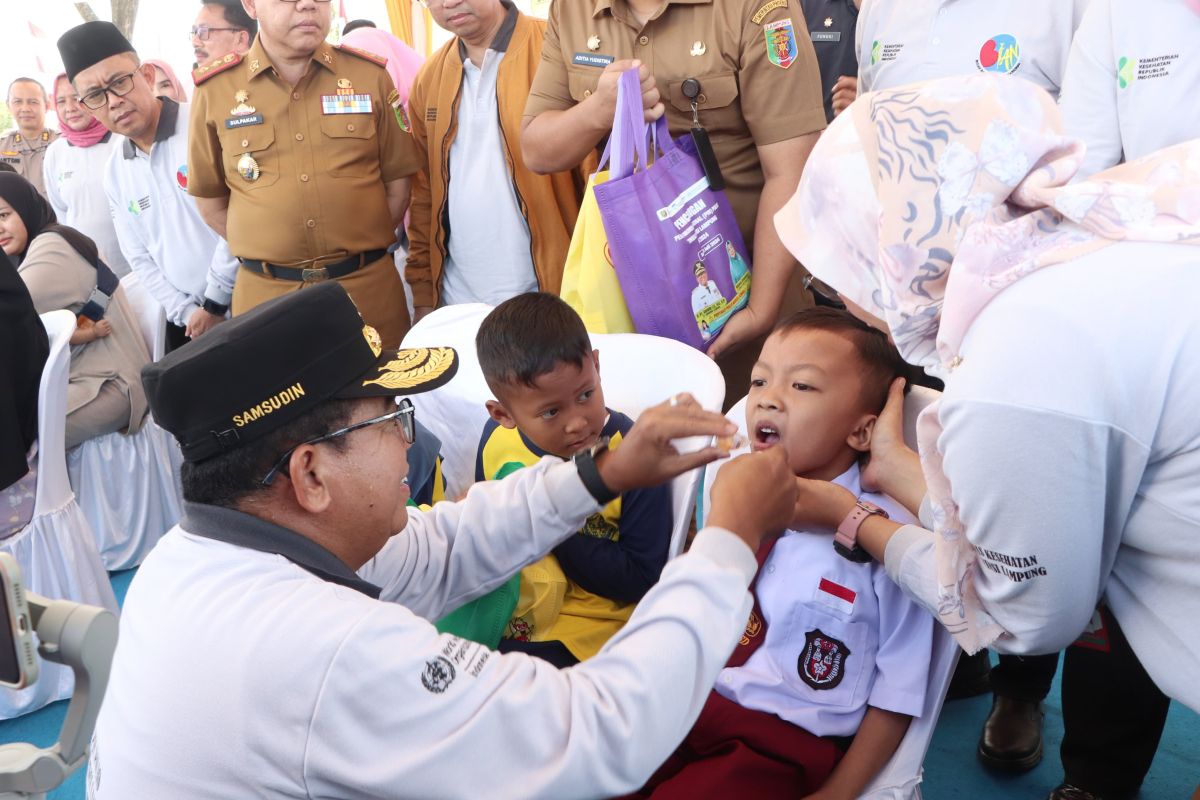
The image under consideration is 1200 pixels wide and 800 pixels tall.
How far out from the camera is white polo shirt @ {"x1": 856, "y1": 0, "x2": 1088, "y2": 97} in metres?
2.34

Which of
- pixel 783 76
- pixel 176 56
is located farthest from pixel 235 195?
pixel 176 56

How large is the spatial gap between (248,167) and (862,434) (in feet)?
8.16

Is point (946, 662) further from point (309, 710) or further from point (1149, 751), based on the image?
point (309, 710)

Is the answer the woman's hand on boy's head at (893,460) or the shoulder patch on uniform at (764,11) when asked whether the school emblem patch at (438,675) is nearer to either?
the woman's hand on boy's head at (893,460)

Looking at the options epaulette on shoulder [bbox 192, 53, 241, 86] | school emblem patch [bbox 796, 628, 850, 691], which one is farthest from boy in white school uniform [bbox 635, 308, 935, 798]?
epaulette on shoulder [bbox 192, 53, 241, 86]

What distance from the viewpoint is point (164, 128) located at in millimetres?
4242

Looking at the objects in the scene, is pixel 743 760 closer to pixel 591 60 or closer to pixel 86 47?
pixel 591 60

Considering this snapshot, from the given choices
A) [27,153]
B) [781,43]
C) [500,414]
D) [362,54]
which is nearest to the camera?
[500,414]

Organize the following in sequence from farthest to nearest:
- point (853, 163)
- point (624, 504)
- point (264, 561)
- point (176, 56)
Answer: point (176, 56), point (624, 504), point (853, 163), point (264, 561)

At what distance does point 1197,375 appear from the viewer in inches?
42.8

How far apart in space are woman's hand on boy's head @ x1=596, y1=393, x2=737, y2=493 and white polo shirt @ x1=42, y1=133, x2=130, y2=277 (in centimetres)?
462

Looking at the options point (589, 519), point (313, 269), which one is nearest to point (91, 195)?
point (313, 269)

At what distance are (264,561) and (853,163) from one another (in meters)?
0.98

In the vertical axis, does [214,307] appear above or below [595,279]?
below
